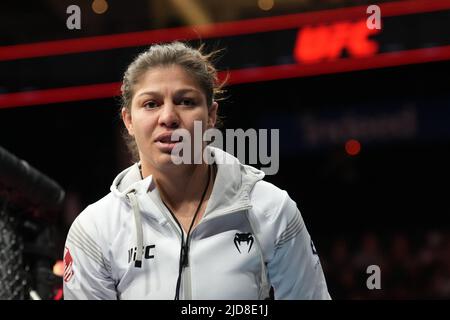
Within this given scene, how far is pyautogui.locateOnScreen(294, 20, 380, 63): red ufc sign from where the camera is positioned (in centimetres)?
532

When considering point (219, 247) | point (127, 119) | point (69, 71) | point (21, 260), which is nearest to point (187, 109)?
point (127, 119)

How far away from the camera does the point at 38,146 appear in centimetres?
632

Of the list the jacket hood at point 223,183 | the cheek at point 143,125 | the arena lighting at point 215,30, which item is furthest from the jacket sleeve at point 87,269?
the arena lighting at point 215,30

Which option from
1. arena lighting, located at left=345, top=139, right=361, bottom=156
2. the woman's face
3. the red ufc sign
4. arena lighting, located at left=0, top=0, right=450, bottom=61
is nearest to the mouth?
the woman's face

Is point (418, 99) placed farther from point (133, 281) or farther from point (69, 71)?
point (133, 281)

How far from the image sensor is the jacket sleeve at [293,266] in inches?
62.8

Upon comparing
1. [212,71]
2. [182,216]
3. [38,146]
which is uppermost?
[38,146]

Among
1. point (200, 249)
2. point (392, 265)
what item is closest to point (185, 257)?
point (200, 249)

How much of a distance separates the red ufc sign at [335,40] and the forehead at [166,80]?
385 cm

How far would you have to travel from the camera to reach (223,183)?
1.65 metres

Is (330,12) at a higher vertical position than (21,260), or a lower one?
higher

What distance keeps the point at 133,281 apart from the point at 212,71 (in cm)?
53

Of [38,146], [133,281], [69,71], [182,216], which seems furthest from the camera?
[38,146]

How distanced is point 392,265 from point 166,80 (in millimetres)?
5059
